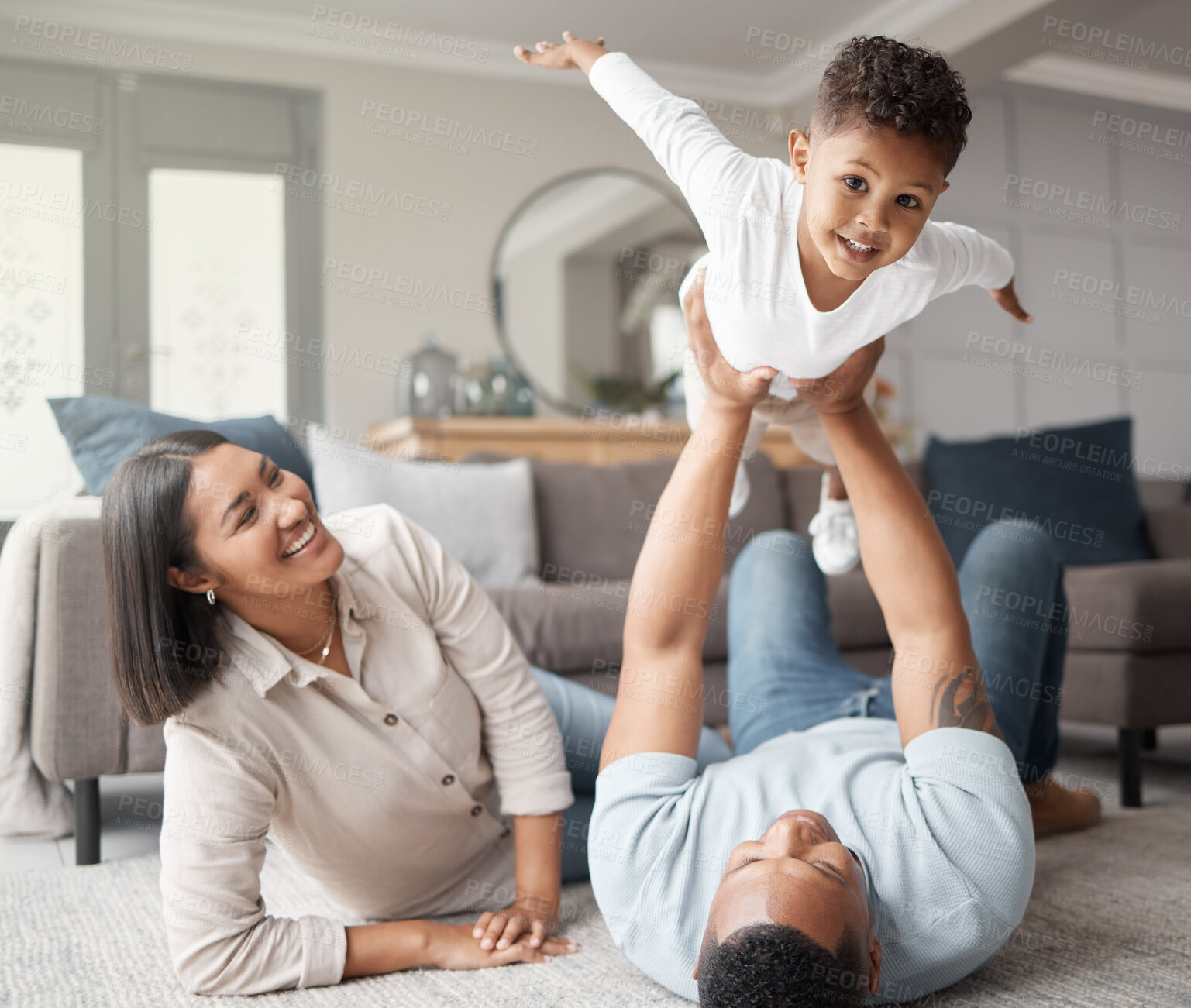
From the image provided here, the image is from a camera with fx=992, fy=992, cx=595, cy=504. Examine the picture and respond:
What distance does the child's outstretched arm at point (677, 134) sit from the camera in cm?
118

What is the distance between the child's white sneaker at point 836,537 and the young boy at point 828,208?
0.76 feet

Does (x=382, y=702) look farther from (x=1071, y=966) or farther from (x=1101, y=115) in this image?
(x=1101, y=115)

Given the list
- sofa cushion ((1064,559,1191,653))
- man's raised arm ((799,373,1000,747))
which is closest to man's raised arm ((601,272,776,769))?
man's raised arm ((799,373,1000,747))

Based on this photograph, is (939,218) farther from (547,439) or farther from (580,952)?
(580,952)

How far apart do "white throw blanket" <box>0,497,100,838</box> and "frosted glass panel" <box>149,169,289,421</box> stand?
2544mm

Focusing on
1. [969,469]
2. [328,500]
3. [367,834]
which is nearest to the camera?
[367,834]

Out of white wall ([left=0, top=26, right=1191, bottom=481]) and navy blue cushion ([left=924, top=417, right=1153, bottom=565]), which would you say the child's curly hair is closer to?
navy blue cushion ([left=924, top=417, right=1153, bottom=565])

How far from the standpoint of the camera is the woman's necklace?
1.36 metres

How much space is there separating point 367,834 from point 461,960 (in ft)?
0.68

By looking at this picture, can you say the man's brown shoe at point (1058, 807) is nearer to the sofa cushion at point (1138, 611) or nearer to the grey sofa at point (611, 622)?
the grey sofa at point (611, 622)

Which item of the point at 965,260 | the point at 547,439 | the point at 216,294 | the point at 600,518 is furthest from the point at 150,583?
the point at 216,294

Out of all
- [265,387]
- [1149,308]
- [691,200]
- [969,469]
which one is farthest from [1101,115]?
[691,200]

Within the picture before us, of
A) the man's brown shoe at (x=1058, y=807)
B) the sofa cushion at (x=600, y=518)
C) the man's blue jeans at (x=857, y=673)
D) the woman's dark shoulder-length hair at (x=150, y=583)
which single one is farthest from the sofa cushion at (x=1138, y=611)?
the woman's dark shoulder-length hair at (x=150, y=583)

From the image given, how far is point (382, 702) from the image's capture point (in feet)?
4.51
